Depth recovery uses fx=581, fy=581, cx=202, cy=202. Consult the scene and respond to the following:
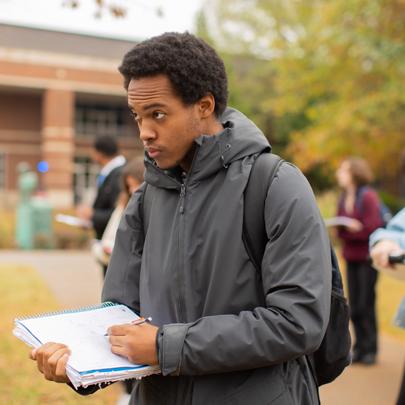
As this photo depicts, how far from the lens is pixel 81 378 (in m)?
1.50

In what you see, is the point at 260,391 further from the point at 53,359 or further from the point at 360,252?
the point at 360,252

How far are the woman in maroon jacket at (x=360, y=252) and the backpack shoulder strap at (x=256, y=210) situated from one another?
447cm

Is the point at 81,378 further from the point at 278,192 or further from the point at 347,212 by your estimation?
the point at 347,212

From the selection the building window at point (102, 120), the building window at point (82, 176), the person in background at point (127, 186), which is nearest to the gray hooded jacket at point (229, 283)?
the person in background at point (127, 186)

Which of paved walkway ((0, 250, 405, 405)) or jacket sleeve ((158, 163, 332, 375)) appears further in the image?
paved walkway ((0, 250, 405, 405))

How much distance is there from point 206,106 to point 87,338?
2.50 ft

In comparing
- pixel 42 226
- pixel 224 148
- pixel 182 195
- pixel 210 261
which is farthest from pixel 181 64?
pixel 42 226

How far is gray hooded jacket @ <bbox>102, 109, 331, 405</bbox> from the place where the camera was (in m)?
1.51

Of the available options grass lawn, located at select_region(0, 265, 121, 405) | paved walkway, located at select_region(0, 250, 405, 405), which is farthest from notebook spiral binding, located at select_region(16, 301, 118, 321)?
paved walkway, located at select_region(0, 250, 405, 405)

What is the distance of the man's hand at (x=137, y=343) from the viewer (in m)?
1.54

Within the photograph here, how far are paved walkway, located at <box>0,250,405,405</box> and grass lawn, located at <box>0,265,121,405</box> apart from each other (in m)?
0.47

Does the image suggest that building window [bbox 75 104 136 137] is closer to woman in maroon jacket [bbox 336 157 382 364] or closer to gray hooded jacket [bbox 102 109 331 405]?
woman in maroon jacket [bbox 336 157 382 364]

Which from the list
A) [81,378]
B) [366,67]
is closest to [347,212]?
[81,378]

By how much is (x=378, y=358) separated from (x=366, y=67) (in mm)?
12416
